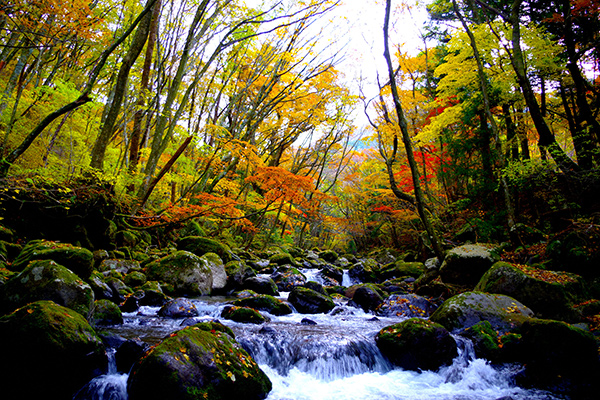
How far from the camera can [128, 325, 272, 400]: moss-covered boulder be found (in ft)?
9.58

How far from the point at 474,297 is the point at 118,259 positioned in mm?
8247

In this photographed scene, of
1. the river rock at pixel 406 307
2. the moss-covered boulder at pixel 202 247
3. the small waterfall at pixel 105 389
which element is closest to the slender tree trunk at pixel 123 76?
the moss-covered boulder at pixel 202 247

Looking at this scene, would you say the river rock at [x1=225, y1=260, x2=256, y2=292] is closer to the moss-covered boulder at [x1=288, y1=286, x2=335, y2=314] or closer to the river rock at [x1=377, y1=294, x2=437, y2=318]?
the moss-covered boulder at [x1=288, y1=286, x2=335, y2=314]

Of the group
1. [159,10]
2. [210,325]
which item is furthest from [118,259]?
[159,10]

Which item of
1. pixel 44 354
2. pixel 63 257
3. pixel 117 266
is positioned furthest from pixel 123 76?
pixel 44 354

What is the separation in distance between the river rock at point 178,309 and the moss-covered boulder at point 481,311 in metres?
4.72

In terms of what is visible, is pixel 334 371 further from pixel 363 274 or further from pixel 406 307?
pixel 363 274

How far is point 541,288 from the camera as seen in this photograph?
6.01 m

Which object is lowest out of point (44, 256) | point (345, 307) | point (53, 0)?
point (345, 307)

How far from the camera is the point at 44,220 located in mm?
7176

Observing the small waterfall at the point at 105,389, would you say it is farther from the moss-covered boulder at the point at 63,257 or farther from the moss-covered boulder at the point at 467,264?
Result: the moss-covered boulder at the point at 467,264

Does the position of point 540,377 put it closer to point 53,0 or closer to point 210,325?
point 210,325

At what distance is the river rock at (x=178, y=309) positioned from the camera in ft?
18.8

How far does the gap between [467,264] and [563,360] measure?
413 centimetres
